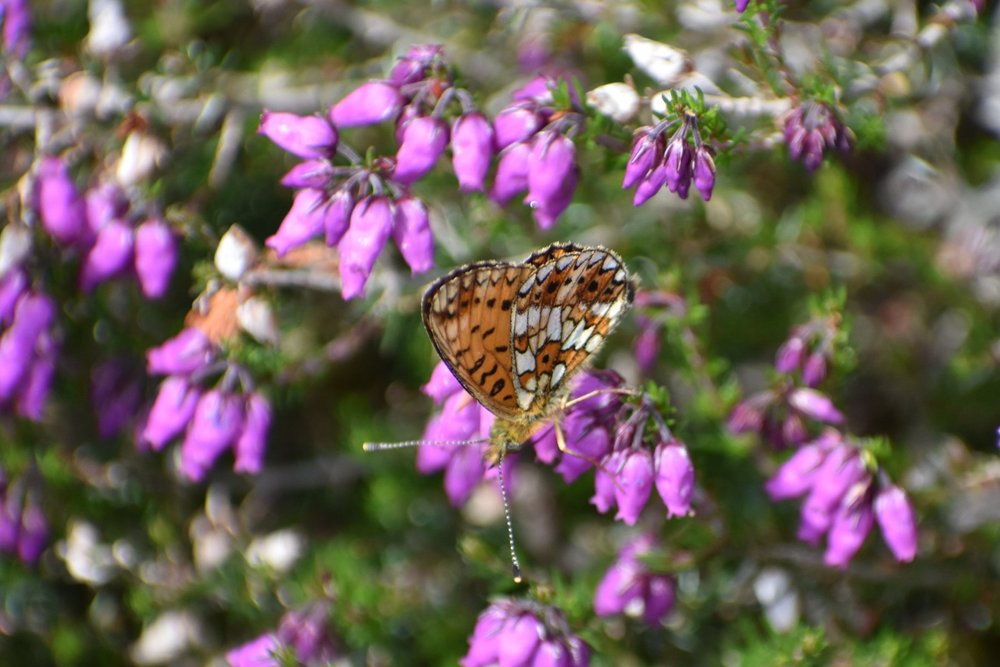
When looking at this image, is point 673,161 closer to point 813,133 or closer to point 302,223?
point 813,133

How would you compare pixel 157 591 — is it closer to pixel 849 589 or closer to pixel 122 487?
pixel 122 487

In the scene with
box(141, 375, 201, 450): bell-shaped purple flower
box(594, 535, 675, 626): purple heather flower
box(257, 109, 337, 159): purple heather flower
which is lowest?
box(594, 535, 675, 626): purple heather flower

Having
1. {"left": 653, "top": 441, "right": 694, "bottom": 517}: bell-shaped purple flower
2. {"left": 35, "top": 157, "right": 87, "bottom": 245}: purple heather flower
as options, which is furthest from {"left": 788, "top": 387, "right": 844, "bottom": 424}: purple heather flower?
{"left": 35, "top": 157, "right": 87, "bottom": 245}: purple heather flower

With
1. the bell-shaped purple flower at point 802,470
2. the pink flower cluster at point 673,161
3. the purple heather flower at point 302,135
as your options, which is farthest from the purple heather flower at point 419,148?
the bell-shaped purple flower at point 802,470

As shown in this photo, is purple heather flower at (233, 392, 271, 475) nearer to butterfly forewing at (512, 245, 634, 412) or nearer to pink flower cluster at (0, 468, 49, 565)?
butterfly forewing at (512, 245, 634, 412)

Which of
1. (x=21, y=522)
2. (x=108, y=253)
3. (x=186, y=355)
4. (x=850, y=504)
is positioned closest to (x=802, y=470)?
(x=850, y=504)

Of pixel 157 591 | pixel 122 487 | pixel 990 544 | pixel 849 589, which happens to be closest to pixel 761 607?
pixel 849 589
